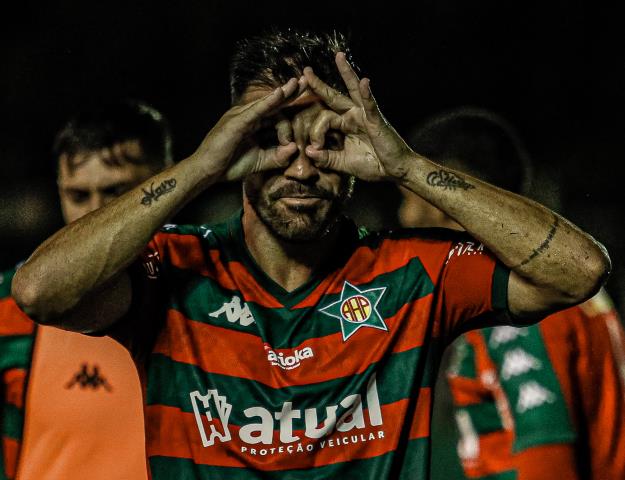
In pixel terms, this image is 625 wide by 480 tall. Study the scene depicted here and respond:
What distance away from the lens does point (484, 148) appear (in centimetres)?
357

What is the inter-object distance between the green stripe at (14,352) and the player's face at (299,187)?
108cm

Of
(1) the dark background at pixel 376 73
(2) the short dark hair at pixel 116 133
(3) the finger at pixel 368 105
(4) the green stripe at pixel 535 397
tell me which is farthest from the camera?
(1) the dark background at pixel 376 73

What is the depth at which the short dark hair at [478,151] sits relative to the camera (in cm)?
351

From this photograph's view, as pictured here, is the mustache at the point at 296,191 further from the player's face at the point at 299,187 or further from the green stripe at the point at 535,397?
the green stripe at the point at 535,397

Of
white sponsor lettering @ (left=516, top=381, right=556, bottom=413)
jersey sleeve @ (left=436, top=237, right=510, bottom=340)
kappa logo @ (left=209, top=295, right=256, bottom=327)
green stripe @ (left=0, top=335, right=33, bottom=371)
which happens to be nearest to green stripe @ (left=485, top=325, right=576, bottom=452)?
white sponsor lettering @ (left=516, top=381, right=556, bottom=413)

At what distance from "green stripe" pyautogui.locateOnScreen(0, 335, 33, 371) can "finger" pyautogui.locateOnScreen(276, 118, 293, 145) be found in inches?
47.8

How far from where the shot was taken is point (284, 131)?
221 centimetres

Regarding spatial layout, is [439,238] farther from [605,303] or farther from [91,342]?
[91,342]

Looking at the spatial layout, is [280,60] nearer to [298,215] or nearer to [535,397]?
[298,215]

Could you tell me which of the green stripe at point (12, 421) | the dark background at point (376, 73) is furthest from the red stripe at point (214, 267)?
the dark background at point (376, 73)

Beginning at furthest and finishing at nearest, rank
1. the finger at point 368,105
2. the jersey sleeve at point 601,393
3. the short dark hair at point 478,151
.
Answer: the short dark hair at point 478,151
the jersey sleeve at point 601,393
the finger at point 368,105

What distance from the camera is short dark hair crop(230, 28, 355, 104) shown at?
237 cm

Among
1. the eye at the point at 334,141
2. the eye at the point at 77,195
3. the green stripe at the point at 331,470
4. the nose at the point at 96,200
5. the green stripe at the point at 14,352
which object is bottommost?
the green stripe at the point at 331,470

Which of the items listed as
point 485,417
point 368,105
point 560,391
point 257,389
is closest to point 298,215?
point 368,105
